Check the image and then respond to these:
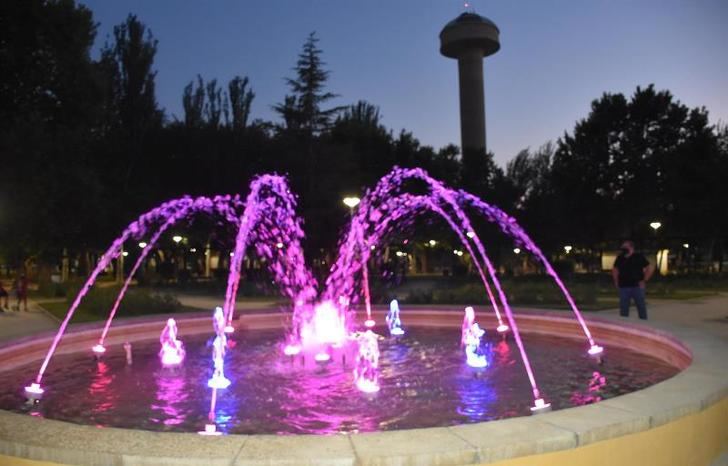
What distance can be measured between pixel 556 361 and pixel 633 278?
11.9 feet

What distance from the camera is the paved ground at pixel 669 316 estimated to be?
16.1 metres

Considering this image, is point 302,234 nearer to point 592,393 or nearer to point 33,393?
point 33,393

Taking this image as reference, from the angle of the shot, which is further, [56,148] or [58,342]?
[56,148]

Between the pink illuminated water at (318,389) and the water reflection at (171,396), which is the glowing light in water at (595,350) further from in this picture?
the water reflection at (171,396)

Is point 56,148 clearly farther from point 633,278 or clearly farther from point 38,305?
point 633,278

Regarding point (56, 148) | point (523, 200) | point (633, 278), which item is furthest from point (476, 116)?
point (633, 278)

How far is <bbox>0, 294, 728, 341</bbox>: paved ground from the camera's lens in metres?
16.1

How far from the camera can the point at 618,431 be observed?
4.29 meters

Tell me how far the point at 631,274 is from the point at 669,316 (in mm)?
6834

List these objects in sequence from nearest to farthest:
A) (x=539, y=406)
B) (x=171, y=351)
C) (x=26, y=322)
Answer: (x=539, y=406)
(x=171, y=351)
(x=26, y=322)

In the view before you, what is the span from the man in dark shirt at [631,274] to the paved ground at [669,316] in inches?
75.5

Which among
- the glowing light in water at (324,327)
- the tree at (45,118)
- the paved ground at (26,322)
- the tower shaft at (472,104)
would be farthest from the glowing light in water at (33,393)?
the tower shaft at (472,104)

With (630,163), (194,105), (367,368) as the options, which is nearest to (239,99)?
(194,105)

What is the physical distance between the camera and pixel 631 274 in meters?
12.4
